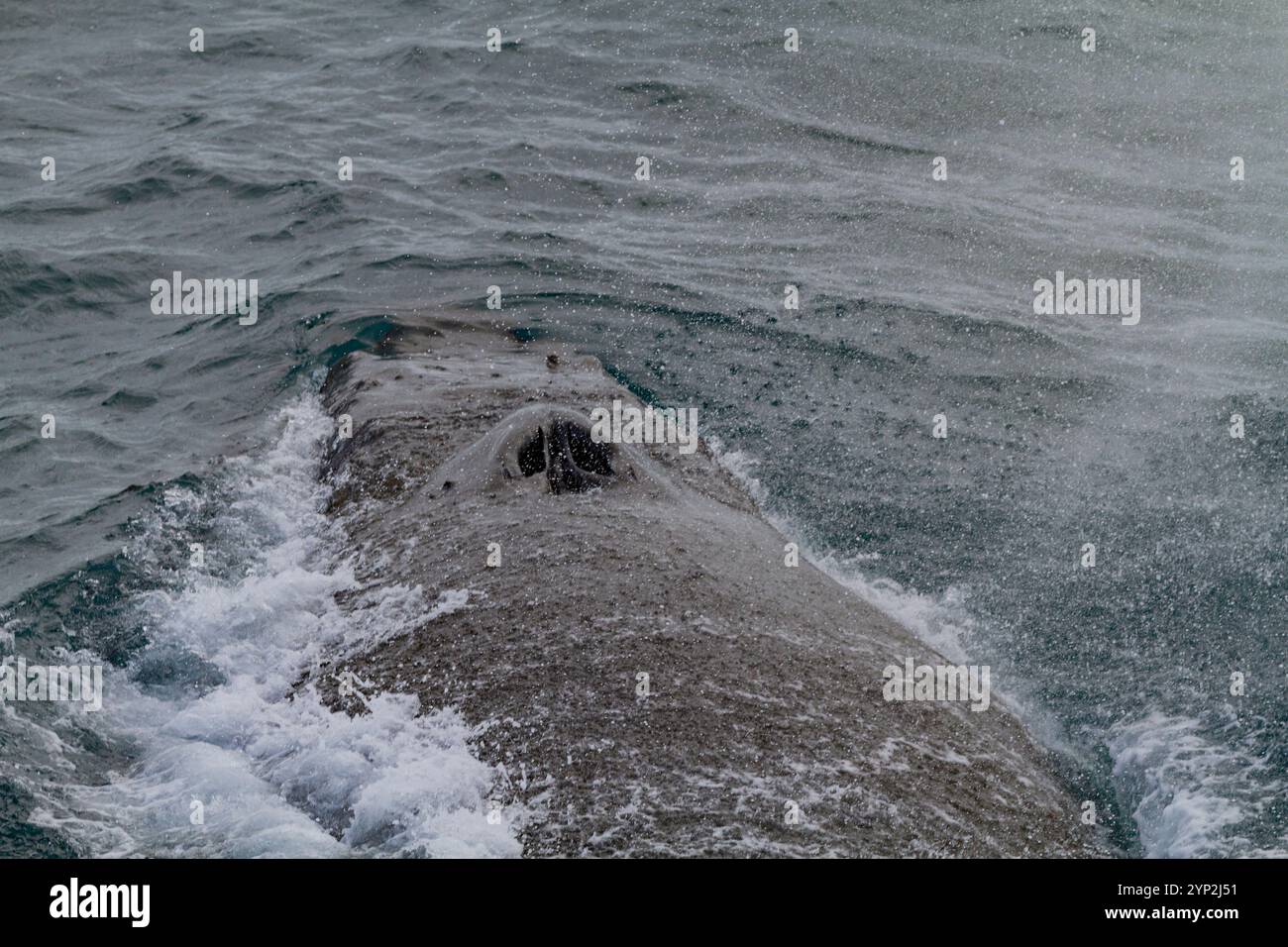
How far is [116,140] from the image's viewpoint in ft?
69.8

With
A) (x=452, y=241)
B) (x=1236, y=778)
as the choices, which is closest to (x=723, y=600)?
(x=1236, y=778)

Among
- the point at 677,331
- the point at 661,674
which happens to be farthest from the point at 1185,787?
the point at 677,331

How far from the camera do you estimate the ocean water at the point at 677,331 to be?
8352 millimetres

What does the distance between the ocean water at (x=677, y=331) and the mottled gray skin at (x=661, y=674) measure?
342 millimetres

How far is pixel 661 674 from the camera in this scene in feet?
23.9

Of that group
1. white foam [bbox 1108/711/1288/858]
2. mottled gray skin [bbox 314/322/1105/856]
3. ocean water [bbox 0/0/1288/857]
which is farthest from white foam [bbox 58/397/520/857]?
white foam [bbox 1108/711/1288/858]

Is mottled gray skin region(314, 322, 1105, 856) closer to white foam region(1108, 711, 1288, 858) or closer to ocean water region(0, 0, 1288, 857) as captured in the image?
ocean water region(0, 0, 1288, 857)

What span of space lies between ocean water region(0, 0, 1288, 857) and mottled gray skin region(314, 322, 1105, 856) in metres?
0.34

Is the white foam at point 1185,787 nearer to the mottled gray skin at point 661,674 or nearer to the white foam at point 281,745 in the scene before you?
the mottled gray skin at point 661,674

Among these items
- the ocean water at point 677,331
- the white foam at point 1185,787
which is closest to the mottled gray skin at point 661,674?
the ocean water at point 677,331

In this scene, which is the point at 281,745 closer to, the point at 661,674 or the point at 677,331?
the point at 661,674
